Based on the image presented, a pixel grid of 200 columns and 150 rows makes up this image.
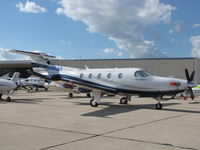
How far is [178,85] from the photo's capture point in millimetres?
14539

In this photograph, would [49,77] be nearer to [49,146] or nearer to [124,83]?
[124,83]

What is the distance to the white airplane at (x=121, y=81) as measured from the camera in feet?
48.9

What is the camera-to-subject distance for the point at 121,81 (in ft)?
54.3

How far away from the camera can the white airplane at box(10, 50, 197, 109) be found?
14891 millimetres

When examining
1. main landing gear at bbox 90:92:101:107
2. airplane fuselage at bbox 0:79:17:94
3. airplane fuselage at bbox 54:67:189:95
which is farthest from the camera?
airplane fuselage at bbox 0:79:17:94

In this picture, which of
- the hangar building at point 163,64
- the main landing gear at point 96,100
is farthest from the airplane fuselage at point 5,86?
the hangar building at point 163,64

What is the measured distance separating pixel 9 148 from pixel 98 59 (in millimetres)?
42379

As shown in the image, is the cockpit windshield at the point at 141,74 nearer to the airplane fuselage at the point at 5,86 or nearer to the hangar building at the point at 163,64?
the airplane fuselage at the point at 5,86

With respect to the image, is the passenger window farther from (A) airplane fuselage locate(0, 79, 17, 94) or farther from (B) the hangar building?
(B) the hangar building

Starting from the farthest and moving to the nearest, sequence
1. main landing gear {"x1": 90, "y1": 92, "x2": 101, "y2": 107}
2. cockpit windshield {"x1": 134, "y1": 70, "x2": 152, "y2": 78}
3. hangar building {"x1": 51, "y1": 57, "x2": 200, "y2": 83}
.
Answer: hangar building {"x1": 51, "y1": 57, "x2": 200, "y2": 83} < main landing gear {"x1": 90, "y1": 92, "x2": 101, "y2": 107} < cockpit windshield {"x1": 134, "y1": 70, "x2": 152, "y2": 78}

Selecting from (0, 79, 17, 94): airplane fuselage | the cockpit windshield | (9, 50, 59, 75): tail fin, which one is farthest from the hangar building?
(0, 79, 17, 94): airplane fuselage

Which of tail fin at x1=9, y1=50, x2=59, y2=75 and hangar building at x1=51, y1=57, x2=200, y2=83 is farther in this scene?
hangar building at x1=51, y1=57, x2=200, y2=83

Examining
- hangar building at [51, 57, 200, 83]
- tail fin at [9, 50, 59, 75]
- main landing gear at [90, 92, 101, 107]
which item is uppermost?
hangar building at [51, 57, 200, 83]

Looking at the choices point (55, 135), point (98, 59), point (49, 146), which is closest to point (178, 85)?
point (55, 135)
